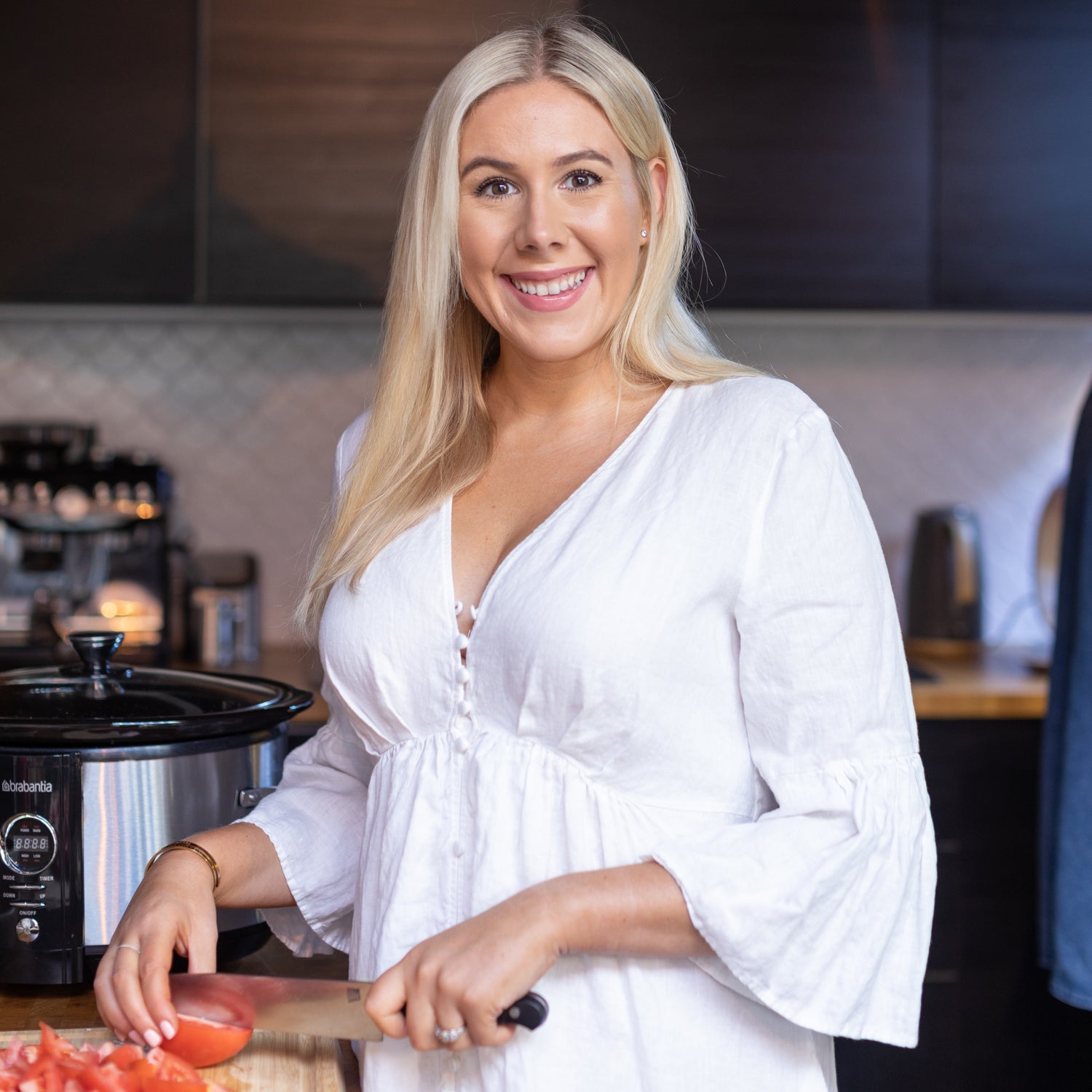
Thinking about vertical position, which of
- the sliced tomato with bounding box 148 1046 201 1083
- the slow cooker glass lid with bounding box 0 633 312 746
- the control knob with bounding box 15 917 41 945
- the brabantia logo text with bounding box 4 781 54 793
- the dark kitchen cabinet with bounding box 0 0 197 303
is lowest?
the sliced tomato with bounding box 148 1046 201 1083

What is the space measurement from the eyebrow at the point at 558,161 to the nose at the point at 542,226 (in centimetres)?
3

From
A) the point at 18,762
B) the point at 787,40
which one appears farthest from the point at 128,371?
the point at 18,762

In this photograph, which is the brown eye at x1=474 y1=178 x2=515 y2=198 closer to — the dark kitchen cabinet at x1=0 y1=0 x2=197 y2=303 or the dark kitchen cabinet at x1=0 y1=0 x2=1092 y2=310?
the dark kitchen cabinet at x1=0 y1=0 x2=1092 y2=310

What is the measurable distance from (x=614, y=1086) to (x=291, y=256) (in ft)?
5.92

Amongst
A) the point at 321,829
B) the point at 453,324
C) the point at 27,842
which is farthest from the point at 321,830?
the point at 453,324

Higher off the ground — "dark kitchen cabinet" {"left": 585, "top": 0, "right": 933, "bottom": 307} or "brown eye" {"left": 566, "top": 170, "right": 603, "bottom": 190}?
"dark kitchen cabinet" {"left": 585, "top": 0, "right": 933, "bottom": 307}

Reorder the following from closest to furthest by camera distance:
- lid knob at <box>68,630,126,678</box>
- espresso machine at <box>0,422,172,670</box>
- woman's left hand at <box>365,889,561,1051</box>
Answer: woman's left hand at <box>365,889,561,1051</box> < lid knob at <box>68,630,126,678</box> < espresso machine at <box>0,422,172,670</box>

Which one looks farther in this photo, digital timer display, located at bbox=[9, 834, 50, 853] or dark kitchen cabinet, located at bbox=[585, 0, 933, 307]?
dark kitchen cabinet, located at bbox=[585, 0, 933, 307]

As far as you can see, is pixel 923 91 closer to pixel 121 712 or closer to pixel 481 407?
pixel 481 407

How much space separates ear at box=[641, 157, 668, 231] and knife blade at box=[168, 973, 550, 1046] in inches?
25.6

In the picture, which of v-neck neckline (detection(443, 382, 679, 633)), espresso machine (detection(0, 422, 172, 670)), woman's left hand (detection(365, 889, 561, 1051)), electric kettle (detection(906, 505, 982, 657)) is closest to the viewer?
woman's left hand (detection(365, 889, 561, 1051))

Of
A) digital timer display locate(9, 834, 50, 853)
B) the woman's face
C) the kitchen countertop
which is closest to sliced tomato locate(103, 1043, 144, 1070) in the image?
the kitchen countertop

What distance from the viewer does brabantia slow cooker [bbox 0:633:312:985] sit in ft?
3.28

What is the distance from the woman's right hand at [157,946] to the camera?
88 cm
